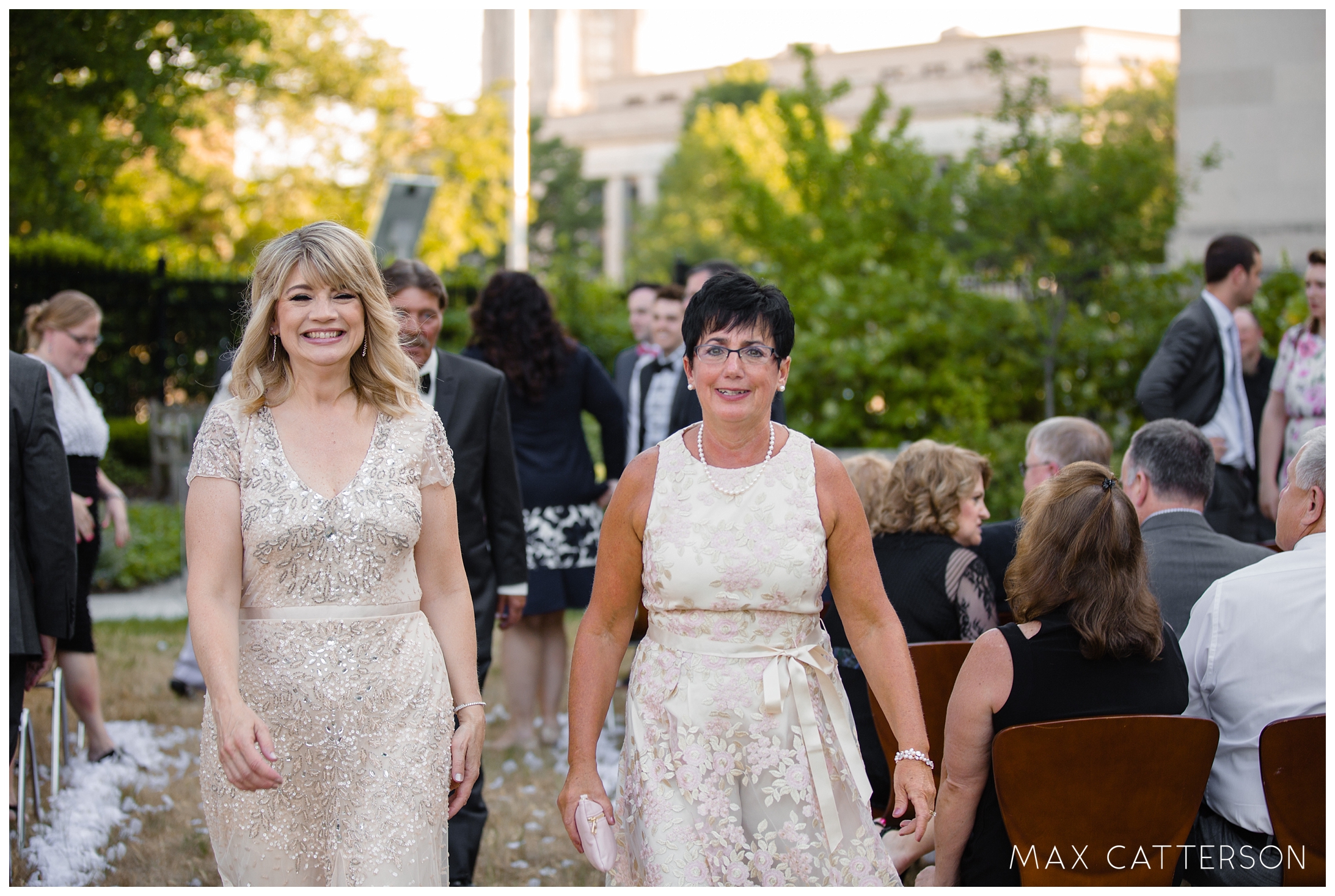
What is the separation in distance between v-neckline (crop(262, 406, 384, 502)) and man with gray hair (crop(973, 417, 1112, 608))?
7.82 feet

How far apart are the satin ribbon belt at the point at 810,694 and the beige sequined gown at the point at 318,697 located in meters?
0.65

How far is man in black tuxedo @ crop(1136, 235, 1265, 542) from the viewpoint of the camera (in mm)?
5656

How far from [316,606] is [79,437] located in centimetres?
344

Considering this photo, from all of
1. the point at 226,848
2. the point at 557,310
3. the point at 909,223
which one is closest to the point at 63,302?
Result: the point at 226,848

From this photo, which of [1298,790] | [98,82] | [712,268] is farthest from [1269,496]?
[98,82]

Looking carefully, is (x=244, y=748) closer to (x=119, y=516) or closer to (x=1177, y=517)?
(x=1177, y=517)

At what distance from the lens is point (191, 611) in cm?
245

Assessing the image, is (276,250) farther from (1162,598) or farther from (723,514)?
(1162,598)

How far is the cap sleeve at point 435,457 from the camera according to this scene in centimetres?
273

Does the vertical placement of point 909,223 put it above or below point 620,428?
above

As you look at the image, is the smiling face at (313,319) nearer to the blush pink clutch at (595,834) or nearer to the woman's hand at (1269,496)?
the blush pink clutch at (595,834)

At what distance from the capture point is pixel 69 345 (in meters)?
5.37

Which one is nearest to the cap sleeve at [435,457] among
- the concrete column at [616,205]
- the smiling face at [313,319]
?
A: the smiling face at [313,319]

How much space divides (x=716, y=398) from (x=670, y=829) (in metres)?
0.96
